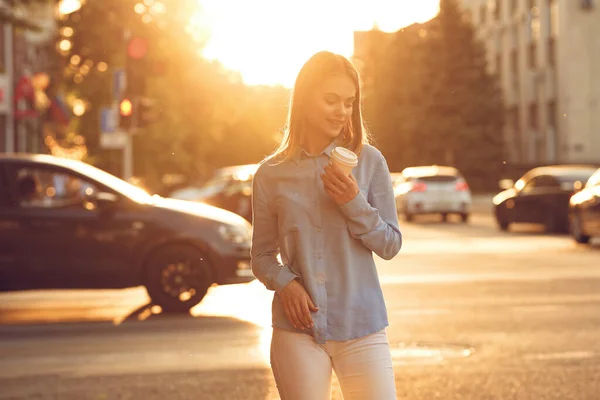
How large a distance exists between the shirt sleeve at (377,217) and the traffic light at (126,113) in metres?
16.9

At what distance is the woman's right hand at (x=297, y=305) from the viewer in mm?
3930

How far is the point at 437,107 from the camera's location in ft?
217

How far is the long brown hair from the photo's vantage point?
403 cm

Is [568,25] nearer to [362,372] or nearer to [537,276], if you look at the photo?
[537,276]

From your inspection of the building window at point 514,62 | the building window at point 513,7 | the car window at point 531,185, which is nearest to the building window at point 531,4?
the building window at point 513,7

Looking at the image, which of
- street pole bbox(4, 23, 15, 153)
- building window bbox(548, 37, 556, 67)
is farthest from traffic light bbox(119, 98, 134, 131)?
building window bbox(548, 37, 556, 67)

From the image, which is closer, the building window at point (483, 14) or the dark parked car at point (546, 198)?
the dark parked car at point (546, 198)

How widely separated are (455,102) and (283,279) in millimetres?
61924

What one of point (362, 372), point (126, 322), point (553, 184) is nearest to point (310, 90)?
point (362, 372)

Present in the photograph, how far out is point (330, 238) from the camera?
4.01 m

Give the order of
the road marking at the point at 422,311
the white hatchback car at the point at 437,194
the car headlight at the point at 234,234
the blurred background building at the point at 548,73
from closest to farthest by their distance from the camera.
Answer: the road marking at the point at 422,311
the car headlight at the point at 234,234
the white hatchback car at the point at 437,194
the blurred background building at the point at 548,73

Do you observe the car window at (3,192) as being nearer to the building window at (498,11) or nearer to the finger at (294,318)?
Result: the finger at (294,318)

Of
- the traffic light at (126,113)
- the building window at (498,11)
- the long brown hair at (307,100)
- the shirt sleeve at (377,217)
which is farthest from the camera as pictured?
the building window at (498,11)

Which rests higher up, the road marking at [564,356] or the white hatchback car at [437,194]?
the white hatchback car at [437,194]
